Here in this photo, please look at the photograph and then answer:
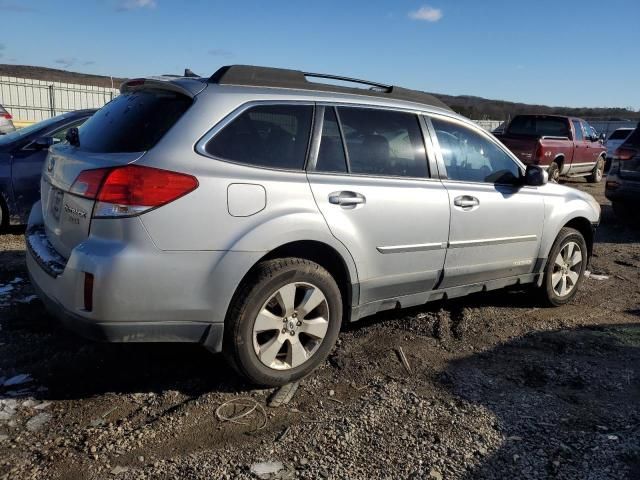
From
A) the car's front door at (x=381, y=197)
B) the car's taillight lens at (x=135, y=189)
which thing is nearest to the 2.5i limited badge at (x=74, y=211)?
the car's taillight lens at (x=135, y=189)

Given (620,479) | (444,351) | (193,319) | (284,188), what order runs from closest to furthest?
(620,479), (193,319), (284,188), (444,351)

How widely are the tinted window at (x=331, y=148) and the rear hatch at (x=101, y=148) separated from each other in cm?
87

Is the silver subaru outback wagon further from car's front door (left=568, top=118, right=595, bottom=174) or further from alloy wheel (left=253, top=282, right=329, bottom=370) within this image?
car's front door (left=568, top=118, right=595, bottom=174)

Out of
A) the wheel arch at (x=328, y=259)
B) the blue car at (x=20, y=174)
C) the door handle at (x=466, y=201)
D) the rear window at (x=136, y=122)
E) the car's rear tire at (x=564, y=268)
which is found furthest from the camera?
the blue car at (x=20, y=174)

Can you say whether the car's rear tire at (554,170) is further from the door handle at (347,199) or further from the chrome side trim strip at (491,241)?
the door handle at (347,199)

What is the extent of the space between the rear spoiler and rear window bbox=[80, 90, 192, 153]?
32 millimetres

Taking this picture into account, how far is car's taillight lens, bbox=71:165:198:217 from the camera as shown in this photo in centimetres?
301

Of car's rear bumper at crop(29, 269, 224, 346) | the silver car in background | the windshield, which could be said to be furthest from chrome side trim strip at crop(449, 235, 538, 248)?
the silver car in background

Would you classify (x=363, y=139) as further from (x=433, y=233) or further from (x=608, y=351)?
(x=608, y=351)

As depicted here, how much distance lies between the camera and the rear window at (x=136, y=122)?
10.7ft

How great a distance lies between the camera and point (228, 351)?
338cm

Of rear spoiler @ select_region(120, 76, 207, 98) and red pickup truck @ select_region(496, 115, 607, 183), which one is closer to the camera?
rear spoiler @ select_region(120, 76, 207, 98)

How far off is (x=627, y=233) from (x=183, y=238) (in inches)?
339

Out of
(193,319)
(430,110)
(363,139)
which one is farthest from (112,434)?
(430,110)
